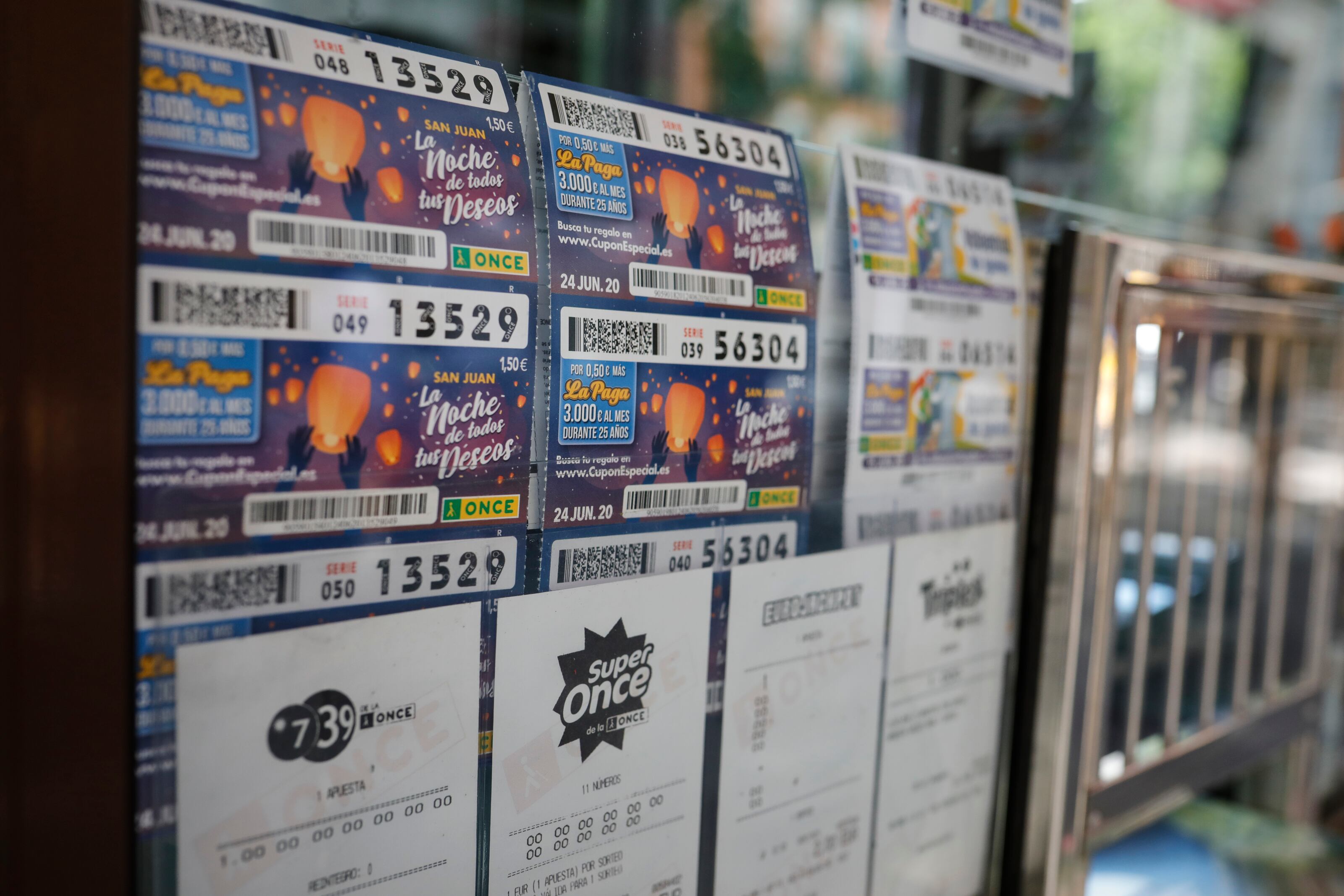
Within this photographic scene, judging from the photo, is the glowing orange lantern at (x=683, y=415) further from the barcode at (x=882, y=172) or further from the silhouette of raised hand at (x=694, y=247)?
the barcode at (x=882, y=172)

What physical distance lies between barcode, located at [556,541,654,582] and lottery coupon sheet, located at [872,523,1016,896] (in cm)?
30

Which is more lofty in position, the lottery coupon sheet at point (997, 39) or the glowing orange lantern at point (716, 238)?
the lottery coupon sheet at point (997, 39)

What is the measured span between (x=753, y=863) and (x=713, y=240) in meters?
0.54

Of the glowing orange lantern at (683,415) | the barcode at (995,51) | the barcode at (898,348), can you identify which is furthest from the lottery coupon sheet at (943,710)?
the barcode at (995,51)

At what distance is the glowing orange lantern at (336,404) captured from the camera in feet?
1.87

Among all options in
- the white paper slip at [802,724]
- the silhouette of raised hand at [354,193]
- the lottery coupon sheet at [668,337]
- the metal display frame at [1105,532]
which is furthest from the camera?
the metal display frame at [1105,532]

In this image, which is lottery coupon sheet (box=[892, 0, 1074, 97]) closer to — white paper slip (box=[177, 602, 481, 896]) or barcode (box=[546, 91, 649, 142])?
barcode (box=[546, 91, 649, 142])

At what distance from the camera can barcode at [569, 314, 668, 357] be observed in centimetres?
68

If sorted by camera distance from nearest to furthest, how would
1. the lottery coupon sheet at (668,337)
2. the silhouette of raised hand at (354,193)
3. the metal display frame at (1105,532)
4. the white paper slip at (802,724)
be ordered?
the silhouette of raised hand at (354,193)
the lottery coupon sheet at (668,337)
the white paper slip at (802,724)
the metal display frame at (1105,532)

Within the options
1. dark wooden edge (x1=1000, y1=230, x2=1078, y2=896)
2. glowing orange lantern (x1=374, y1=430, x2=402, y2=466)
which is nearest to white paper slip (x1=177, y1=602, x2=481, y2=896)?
glowing orange lantern (x1=374, y1=430, x2=402, y2=466)

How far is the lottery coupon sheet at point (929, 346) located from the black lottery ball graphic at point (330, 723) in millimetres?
470

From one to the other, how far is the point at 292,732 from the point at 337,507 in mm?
141

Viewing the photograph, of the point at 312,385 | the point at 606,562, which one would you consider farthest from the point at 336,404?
the point at 606,562

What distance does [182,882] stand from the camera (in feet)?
1.80
